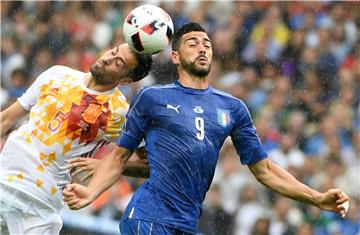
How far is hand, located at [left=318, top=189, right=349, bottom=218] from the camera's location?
7.05 m

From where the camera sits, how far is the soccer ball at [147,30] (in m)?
7.54

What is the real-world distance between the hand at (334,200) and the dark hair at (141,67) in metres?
1.64

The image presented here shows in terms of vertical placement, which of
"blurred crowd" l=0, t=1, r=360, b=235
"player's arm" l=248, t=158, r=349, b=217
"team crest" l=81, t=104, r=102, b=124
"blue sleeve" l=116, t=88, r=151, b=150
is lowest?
"blurred crowd" l=0, t=1, r=360, b=235

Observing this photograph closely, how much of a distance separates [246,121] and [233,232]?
469 cm

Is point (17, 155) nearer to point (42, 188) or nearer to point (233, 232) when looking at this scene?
point (42, 188)

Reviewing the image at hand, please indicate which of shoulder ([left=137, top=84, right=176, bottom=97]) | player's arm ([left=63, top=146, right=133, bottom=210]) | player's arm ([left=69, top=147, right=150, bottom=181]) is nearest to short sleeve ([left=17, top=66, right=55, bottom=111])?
player's arm ([left=69, top=147, right=150, bottom=181])

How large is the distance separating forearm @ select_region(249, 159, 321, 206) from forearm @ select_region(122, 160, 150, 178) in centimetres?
76

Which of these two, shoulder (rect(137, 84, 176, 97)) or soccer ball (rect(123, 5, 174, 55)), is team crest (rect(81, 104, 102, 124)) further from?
shoulder (rect(137, 84, 176, 97))

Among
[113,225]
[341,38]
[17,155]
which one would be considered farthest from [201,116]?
[341,38]

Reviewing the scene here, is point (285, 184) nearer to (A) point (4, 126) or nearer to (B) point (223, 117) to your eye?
(B) point (223, 117)

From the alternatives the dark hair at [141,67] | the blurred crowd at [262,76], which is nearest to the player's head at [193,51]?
the dark hair at [141,67]

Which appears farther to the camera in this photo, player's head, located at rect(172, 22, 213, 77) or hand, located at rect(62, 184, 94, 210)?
player's head, located at rect(172, 22, 213, 77)

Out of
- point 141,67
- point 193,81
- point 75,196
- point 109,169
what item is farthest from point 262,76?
point 75,196

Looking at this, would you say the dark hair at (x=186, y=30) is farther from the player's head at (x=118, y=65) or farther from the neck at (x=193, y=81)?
the player's head at (x=118, y=65)
